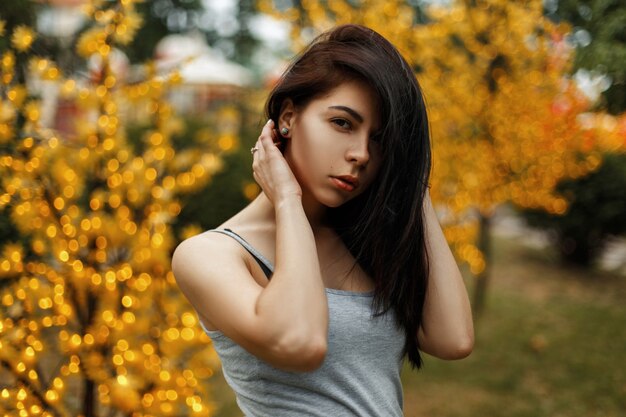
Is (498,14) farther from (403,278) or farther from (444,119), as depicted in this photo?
(403,278)

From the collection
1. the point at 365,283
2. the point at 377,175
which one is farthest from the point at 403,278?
the point at 377,175

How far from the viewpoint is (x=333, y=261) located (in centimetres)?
152

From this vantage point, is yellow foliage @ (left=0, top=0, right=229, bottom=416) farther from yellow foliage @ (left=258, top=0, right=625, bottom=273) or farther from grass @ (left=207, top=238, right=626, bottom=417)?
yellow foliage @ (left=258, top=0, right=625, bottom=273)

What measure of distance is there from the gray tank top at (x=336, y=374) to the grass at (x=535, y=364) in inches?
130

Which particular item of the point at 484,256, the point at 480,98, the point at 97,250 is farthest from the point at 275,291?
the point at 484,256

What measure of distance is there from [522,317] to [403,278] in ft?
19.1

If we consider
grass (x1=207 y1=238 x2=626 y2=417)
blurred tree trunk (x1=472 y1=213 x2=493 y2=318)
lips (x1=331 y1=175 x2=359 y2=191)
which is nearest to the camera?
lips (x1=331 y1=175 x2=359 y2=191)

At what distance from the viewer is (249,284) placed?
1200mm

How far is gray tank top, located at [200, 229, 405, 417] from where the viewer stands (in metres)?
1.29

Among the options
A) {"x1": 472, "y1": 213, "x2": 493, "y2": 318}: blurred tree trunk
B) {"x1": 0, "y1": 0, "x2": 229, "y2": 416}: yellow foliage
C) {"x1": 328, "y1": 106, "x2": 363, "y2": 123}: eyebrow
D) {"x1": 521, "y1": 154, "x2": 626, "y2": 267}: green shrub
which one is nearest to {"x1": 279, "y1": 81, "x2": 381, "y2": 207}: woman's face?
{"x1": 328, "y1": 106, "x2": 363, "y2": 123}: eyebrow

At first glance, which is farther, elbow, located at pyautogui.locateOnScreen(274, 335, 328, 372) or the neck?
the neck

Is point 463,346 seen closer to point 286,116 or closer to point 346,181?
point 346,181

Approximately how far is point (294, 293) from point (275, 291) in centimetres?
4

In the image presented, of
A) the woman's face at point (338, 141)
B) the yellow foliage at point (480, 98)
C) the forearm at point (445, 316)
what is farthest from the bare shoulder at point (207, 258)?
the yellow foliage at point (480, 98)
